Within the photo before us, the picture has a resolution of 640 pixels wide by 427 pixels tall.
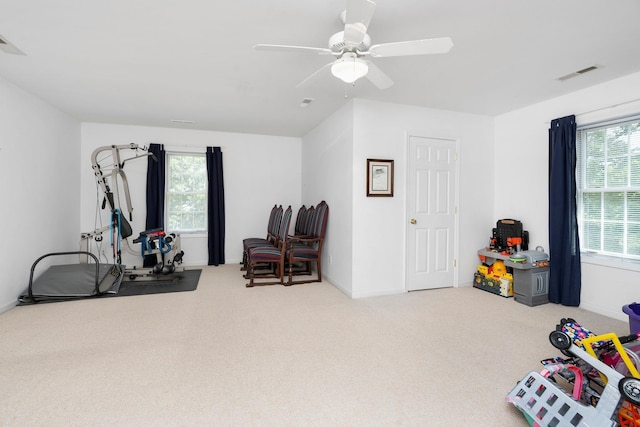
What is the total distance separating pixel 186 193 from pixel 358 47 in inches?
179

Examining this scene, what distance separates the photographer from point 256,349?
241 centimetres

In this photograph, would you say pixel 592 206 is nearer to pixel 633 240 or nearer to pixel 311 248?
pixel 633 240

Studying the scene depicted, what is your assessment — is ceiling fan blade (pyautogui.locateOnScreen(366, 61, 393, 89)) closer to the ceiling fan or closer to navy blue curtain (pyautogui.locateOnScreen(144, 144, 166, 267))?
the ceiling fan

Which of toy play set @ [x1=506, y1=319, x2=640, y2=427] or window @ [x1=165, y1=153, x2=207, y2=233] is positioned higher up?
window @ [x1=165, y1=153, x2=207, y2=233]

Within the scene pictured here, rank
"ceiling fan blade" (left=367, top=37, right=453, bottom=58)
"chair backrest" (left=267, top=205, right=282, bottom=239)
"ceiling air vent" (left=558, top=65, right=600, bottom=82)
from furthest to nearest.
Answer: "chair backrest" (left=267, top=205, right=282, bottom=239), "ceiling air vent" (left=558, top=65, right=600, bottom=82), "ceiling fan blade" (left=367, top=37, right=453, bottom=58)

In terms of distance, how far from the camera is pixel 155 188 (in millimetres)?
5234

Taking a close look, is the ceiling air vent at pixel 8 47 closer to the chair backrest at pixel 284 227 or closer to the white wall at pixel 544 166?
the chair backrest at pixel 284 227

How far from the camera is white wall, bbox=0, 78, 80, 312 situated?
3.29 m

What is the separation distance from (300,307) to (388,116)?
2.57m

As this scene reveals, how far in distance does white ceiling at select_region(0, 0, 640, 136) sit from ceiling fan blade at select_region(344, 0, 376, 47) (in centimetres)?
28

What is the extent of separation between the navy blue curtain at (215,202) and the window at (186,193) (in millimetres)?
220

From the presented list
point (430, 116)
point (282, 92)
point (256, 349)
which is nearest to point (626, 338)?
point (256, 349)

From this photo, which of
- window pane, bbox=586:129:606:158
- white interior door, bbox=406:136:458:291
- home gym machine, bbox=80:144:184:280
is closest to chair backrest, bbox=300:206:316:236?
white interior door, bbox=406:136:458:291

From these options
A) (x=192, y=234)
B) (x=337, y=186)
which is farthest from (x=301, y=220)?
(x=192, y=234)
